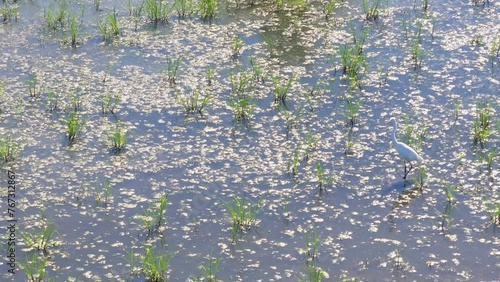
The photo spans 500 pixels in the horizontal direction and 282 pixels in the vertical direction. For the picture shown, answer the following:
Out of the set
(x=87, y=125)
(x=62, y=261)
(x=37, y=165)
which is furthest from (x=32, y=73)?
(x=62, y=261)

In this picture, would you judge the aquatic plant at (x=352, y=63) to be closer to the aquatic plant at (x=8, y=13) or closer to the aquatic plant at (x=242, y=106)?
the aquatic plant at (x=242, y=106)

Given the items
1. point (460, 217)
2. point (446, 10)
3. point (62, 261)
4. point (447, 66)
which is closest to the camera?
point (62, 261)

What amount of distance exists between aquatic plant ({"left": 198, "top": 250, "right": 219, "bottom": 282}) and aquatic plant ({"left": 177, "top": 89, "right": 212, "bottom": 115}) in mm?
2257

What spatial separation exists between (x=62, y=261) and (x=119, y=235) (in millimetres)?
472

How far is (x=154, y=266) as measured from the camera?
18.1 ft

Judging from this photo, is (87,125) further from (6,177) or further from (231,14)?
(231,14)

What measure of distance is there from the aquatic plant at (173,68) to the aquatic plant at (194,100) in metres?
0.28

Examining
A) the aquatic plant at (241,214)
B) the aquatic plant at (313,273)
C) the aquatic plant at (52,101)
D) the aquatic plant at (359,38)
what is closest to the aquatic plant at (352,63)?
the aquatic plant at (359,38)

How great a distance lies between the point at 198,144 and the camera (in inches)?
289

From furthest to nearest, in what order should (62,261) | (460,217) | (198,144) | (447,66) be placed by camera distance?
(447,66) → (198,144) → (460,217) → (62,261)

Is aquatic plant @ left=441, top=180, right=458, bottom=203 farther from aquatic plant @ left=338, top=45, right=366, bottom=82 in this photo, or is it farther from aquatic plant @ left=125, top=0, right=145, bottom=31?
aquatic plant @ left=125, top=0, right=145, bottom=31

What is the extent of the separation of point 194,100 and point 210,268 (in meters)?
2.55

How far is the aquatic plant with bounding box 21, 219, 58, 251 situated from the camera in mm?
5945

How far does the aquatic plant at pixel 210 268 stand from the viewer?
220 inches
